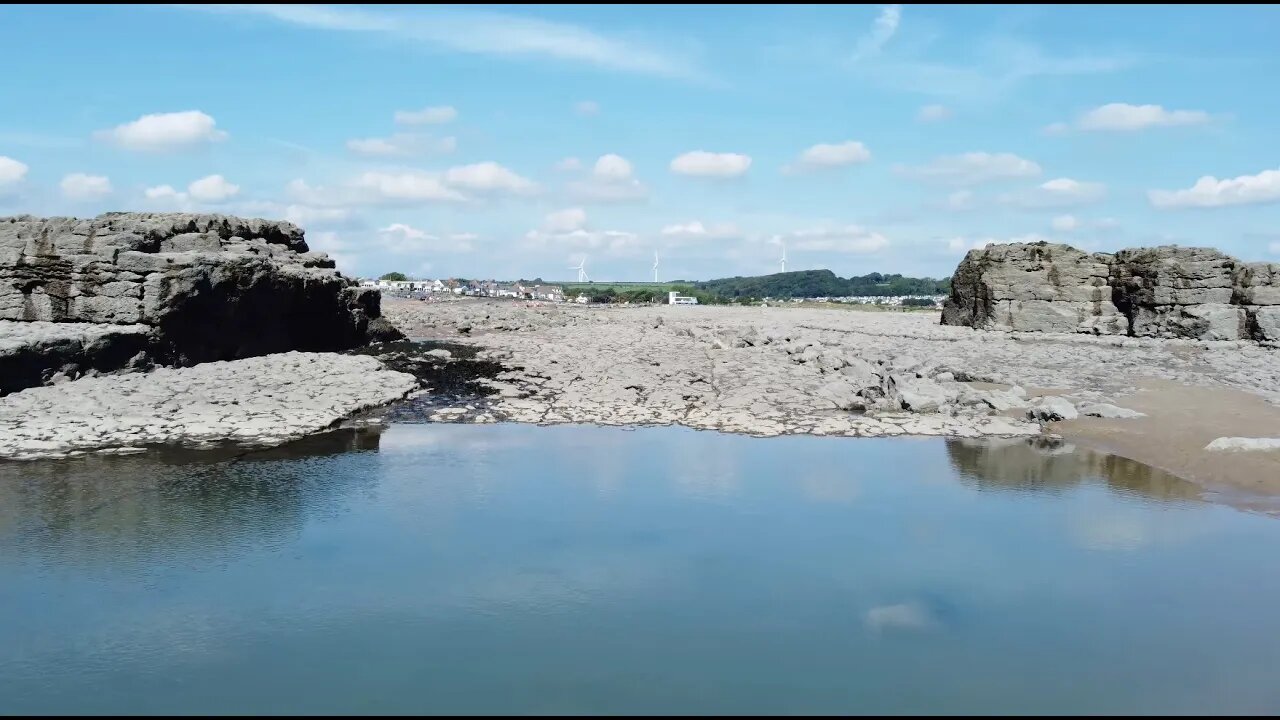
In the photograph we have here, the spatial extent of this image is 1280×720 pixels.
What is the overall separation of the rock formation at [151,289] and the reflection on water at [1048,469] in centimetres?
1642

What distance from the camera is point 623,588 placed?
8.75m

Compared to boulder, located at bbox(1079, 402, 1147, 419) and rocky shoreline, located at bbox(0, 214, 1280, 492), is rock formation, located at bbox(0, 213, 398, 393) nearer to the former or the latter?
rocky shoreline, located at bbox(0, 214, 1280, 492)

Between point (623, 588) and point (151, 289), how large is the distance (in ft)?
49.1

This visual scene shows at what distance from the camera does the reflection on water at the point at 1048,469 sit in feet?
42.6

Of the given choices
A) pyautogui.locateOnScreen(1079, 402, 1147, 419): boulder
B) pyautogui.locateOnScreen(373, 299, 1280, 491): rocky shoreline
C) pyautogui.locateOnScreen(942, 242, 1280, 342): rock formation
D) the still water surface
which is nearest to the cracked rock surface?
pyautogui.locateOnScreen(373, 299, 1280, 491): rocky shoreline

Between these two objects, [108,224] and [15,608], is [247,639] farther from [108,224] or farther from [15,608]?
[108,224]

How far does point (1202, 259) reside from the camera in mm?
29547

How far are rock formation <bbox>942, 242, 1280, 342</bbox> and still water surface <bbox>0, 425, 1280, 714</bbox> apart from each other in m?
19.4

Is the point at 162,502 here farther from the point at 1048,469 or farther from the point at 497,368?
the point at 1048,469

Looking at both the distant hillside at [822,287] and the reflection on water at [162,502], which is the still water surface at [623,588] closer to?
the reflection on water at [162,502]

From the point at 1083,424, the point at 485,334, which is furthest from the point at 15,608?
the point at 485,334

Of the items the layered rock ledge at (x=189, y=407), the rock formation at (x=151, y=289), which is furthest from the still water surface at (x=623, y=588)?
the rock formation at (x=151, y=289)

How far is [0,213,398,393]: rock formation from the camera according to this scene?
18453mm

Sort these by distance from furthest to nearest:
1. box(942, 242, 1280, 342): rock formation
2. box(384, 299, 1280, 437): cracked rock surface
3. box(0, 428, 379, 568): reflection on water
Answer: box(942, 242, 1280, 342): rock formation → box(384, 299, 1280, 437): cracked rock surface → box(0, 428, 379, 568): reflection on water
